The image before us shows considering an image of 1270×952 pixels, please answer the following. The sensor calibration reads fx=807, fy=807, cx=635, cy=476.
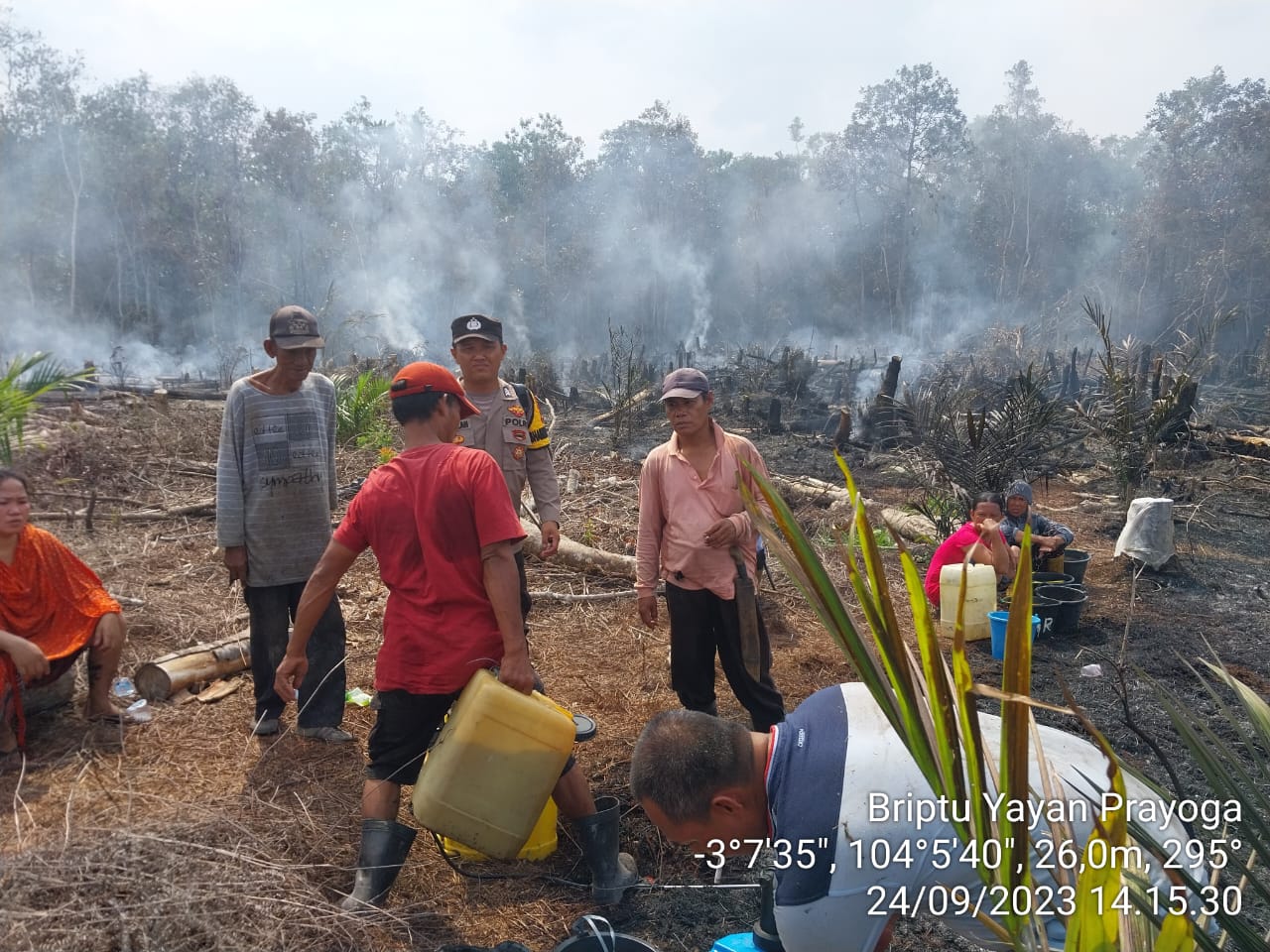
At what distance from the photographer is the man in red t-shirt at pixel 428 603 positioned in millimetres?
2545

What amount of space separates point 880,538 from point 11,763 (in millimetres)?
7416

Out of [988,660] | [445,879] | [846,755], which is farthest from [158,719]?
[988,660]

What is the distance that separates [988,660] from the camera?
514 centimetres

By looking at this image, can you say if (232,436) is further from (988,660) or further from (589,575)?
(988,660)

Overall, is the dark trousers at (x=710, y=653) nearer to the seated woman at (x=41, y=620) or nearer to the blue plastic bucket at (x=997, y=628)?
the blue plastic bucket at (x=997, y=628)

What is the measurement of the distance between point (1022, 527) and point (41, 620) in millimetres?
5788

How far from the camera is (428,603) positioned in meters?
2.61

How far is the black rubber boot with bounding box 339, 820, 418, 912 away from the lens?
250cm

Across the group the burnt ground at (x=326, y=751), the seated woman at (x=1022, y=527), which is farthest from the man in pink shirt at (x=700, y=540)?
the seated woman at (x=1022, y=527)

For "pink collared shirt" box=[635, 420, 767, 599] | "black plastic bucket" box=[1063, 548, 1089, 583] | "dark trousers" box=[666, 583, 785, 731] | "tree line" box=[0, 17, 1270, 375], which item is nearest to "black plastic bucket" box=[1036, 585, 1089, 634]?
"black plastic bucket" box=[1063, 548, 1089, 583]

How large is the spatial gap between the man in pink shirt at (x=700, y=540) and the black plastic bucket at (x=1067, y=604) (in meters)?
3.09

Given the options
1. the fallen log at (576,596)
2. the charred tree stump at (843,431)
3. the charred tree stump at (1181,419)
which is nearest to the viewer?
the fallen log at (576,596)

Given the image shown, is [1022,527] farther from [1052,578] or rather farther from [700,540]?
[700,540]

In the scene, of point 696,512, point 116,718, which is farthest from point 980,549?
point 116,718
